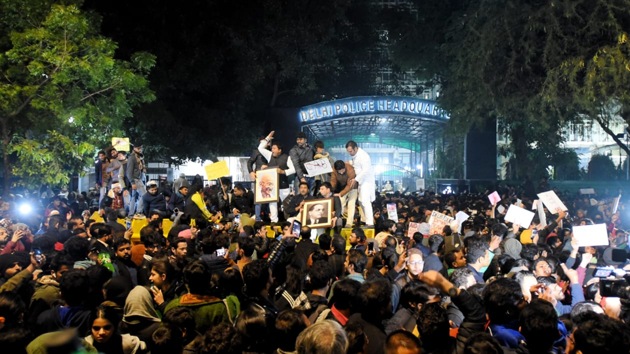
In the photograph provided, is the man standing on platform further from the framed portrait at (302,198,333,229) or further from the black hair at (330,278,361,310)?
the black hair at (330,278,361,310)

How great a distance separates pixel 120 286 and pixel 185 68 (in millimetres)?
19945

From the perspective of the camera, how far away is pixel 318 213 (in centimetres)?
1229

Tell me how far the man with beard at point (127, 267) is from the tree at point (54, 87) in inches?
288

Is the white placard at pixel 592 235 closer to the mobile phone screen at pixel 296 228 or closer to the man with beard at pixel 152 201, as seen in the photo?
the mobile phone screen at pixel 296 228

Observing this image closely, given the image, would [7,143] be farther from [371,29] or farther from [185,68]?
[371,29]

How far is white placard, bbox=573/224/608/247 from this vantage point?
973 cm

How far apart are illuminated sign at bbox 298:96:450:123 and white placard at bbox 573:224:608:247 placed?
50.7ft

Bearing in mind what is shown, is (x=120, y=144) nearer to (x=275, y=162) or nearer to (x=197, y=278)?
(x=275, y=162)

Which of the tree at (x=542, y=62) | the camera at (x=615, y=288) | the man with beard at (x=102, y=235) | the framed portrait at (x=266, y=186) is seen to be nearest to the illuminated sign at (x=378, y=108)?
the tree at (x=542, y=62)

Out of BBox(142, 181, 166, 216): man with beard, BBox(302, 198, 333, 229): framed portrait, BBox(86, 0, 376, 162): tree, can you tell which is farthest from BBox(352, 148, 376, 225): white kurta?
BBox(86, 0, 376, 162): tree

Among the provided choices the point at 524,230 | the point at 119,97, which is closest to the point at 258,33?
the point at 119,97

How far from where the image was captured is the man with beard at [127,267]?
755 cm

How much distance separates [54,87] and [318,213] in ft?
21.5

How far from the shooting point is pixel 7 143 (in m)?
14.9
